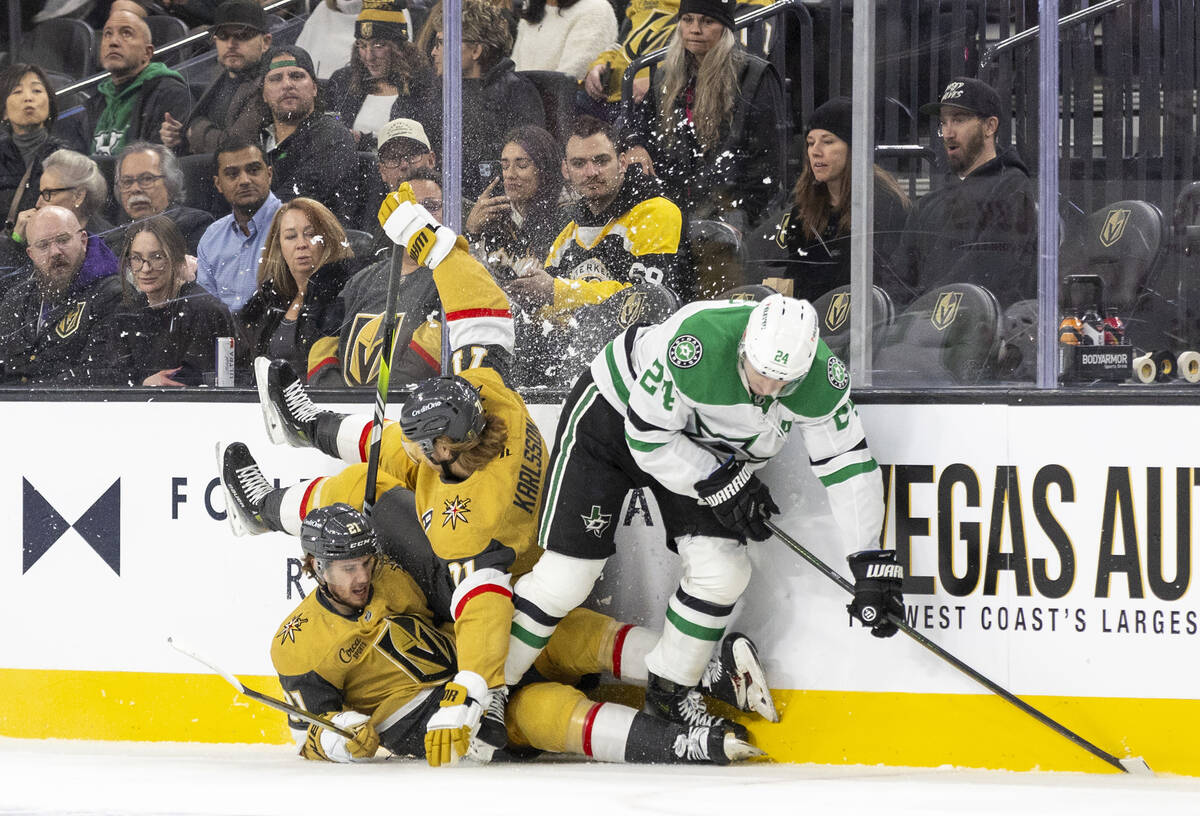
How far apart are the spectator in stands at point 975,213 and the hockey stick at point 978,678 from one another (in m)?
0.70

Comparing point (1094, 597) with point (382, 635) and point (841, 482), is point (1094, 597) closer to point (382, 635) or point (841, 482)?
point (841, 482)

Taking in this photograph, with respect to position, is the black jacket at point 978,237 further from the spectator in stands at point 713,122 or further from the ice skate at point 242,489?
the ice skate at point 242,489

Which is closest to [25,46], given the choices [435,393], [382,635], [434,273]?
[434,273]

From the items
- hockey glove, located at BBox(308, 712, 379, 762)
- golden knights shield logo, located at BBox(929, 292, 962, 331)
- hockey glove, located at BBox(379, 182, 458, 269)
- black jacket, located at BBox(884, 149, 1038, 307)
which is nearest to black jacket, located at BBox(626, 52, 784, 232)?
black jacket, located at BBox(884, 149, 1038, 307)

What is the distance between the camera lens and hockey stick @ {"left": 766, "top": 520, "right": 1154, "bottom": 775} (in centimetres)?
319

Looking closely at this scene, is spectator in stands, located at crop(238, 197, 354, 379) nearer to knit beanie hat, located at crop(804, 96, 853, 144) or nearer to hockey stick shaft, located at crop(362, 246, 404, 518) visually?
hockey stick shaft, located at crop(362, 246, 404, 518)

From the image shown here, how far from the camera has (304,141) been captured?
3.82 metres

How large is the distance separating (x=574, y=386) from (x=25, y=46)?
1.98 m

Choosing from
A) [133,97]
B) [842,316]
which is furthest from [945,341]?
[133,97]

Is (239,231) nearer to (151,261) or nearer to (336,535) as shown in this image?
(151,261)

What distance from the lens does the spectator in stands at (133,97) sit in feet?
12.9

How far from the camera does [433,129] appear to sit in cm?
373

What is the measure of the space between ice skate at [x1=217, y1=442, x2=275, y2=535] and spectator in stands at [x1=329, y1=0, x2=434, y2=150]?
0.90m

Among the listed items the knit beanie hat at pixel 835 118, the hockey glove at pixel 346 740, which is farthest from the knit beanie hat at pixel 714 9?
the hockey glove at pixel 346 740
